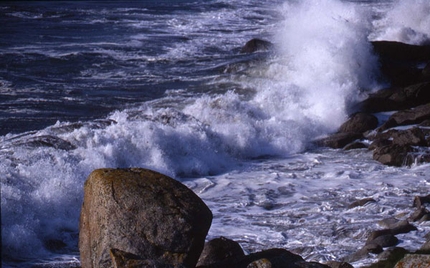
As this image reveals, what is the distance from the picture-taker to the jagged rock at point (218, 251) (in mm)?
6195

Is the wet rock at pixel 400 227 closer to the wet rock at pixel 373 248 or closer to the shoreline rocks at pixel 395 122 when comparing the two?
the wet rock at pixel 373 248

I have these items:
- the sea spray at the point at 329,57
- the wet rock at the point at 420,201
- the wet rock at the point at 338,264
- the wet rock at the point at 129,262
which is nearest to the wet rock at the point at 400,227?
the wet rock at the point at 420,201

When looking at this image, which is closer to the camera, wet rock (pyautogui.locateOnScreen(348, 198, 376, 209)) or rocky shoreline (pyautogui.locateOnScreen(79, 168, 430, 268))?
rocky shoreline (pyautogui.locateOnScreen(79, 168, 430, 268))

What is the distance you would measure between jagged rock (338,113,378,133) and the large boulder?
25.4 feet

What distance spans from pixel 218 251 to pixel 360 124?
7.38 m

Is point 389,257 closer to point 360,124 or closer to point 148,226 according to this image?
point 148,226

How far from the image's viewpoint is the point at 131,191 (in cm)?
571

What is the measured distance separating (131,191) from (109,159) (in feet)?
17.0

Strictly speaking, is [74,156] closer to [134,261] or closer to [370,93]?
[134,261]

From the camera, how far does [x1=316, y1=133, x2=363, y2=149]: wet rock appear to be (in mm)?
12344

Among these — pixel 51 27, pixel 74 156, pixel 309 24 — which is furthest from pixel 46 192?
pixel 51 27

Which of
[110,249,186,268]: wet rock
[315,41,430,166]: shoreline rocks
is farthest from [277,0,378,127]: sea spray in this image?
[110,249,186,268]: wet rock

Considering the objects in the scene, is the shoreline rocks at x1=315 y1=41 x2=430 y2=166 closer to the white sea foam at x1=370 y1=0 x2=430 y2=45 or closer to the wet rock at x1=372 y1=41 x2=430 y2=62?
the wet rock at x1=372 y1=41 x2=430 y2=62

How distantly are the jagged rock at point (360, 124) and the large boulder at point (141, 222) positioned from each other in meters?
7.73
